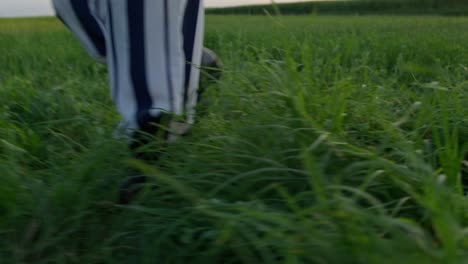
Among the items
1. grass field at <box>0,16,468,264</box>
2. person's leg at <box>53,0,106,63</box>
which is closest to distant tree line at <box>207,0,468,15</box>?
person's leg at <box>53,0,106,63</box>

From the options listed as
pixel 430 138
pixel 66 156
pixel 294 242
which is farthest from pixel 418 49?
pixel 294 242

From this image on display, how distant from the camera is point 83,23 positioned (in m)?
1.53

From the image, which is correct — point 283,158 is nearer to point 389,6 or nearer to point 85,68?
point 85,68

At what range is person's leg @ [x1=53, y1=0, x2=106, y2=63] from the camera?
1.49 meters

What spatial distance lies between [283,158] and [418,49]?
2491 mm

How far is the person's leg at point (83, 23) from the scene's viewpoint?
1491 millimetres

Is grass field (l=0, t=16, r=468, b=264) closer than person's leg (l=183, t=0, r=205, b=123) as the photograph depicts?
Yes

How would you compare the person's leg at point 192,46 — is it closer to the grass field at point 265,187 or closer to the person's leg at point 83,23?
the grass field at point 265,187

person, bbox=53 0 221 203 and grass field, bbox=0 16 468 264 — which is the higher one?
person, bbox=53 0 221 203

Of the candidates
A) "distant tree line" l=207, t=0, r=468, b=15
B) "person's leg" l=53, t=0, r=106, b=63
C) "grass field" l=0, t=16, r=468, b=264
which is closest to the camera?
"grass field" l=0, t=16, r=468, b=264

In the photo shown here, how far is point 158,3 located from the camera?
130 cm

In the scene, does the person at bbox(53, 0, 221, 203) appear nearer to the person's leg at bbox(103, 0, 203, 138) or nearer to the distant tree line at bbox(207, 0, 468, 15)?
the person's leg at bbox(103, 0, 203, 138)

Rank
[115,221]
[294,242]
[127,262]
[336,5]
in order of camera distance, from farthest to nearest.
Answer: [336,5] → [115,221] → [127,262] → [294,242]

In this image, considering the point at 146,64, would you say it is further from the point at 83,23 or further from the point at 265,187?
the point at 265,187
